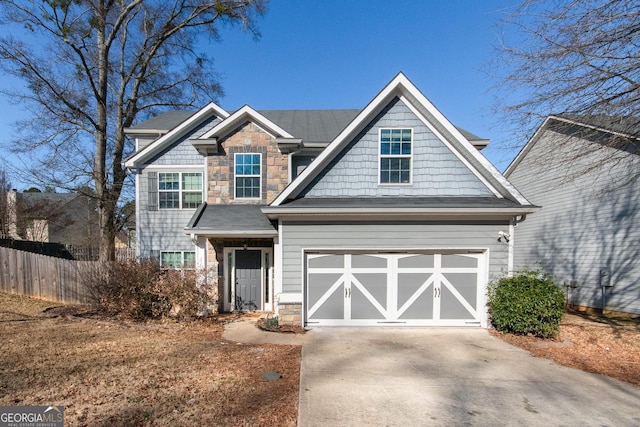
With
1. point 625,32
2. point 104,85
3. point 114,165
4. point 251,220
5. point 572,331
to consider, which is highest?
point 104,85

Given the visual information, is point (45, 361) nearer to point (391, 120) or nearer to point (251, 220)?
point (251, 220)

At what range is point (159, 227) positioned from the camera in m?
11.3

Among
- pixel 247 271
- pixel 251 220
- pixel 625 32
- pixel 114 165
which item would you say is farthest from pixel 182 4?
pixel 625 32

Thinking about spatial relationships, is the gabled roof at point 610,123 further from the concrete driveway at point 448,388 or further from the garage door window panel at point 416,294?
the concrete driveway at point 448,388

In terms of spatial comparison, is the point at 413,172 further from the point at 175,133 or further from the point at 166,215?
the point at 166,215

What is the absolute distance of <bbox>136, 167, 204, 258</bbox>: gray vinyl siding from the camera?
36.9 feet

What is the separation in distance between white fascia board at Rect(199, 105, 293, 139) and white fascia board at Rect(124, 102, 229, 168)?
157 cm

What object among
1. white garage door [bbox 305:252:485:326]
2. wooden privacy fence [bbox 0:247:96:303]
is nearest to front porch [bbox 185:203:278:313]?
white garage door [bbox 305:252:485:326]

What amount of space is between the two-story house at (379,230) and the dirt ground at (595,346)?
1.55 meters

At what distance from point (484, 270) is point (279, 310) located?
5.75 meters

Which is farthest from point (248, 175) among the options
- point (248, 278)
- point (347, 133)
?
point (347, 133)

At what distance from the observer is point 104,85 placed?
49.0 ft

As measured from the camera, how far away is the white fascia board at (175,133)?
1095 centimetres

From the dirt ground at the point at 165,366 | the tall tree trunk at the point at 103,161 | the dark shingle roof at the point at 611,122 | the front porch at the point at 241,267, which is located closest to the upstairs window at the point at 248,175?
the front porch at the point at 241,267
